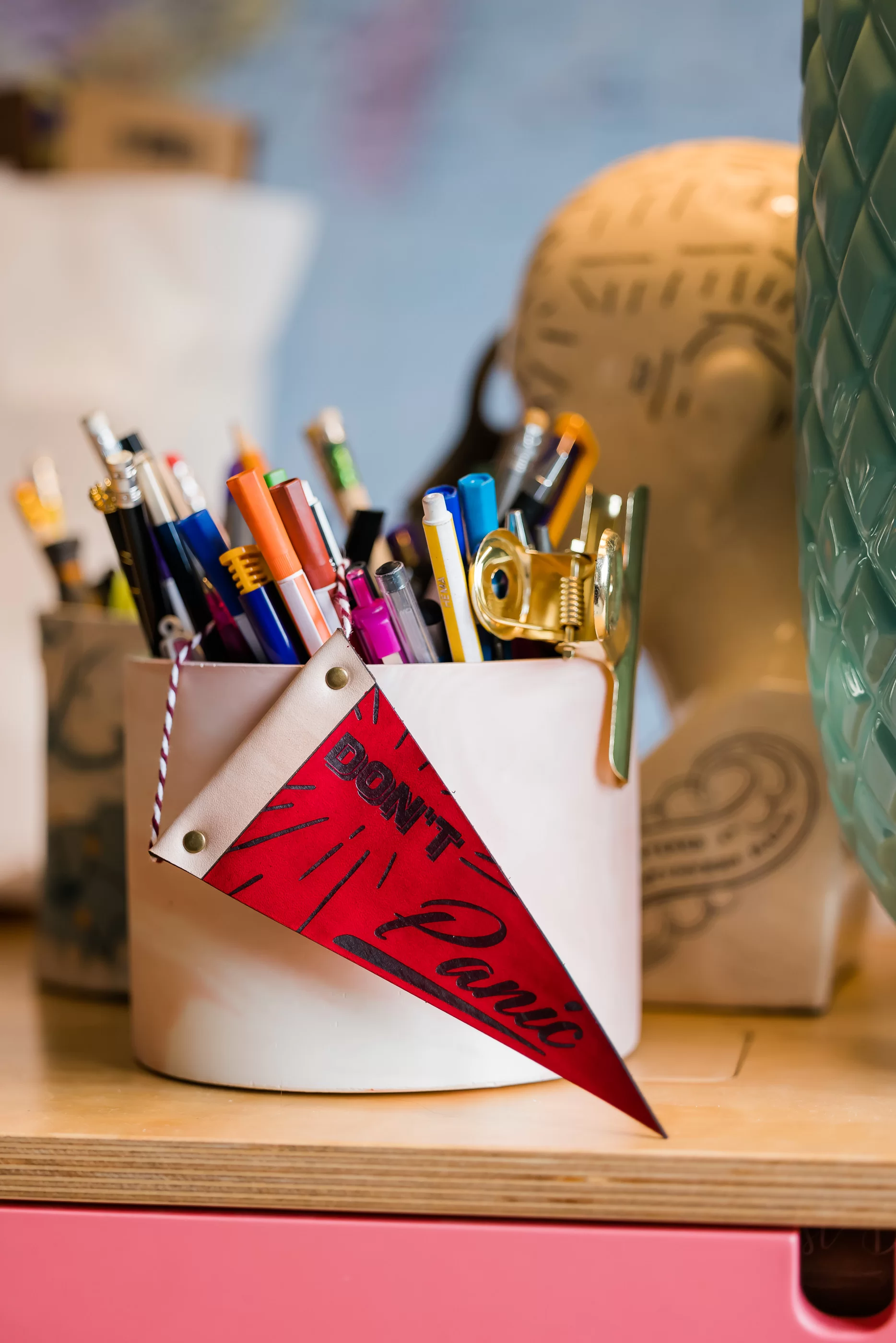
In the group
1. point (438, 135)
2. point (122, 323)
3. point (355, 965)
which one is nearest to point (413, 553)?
point (355, 965)

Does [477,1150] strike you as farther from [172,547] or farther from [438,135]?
[438,135]

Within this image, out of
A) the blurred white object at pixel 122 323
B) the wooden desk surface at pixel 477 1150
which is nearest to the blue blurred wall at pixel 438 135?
the blurred white object at pixel 122 323

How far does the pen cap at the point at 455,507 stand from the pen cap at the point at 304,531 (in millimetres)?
32

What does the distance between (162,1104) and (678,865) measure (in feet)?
0.65

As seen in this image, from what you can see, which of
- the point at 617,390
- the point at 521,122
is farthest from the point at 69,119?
the point at 617,390

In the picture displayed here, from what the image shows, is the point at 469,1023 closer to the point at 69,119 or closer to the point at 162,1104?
the point at 162,1104

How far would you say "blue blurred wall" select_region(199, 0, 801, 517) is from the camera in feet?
3.04

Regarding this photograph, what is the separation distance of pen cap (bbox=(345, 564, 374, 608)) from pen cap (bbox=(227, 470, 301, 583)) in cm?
1

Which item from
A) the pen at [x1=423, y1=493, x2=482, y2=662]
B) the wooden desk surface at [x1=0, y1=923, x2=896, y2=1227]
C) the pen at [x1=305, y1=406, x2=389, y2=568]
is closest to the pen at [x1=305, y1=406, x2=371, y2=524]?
the pen at [x1=305, y1=406, x2=389, y2=568]

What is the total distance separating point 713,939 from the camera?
44 cm

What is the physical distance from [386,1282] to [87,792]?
220 mm

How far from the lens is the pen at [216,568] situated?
0.36 metres

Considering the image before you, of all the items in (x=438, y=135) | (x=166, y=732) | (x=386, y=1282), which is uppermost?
(x=438, y=135)

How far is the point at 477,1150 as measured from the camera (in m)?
0.31
